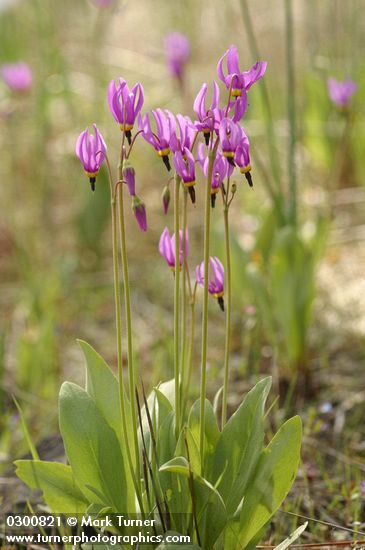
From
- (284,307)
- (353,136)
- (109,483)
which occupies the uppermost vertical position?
(353,136)

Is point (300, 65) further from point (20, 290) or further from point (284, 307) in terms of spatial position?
point (284, 307)

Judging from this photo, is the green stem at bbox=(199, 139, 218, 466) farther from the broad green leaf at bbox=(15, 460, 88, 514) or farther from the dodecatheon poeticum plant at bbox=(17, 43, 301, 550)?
the broad green leaf at bbox=(15, 460, 88, 514)

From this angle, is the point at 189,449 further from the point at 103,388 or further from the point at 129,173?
the point at 129,173

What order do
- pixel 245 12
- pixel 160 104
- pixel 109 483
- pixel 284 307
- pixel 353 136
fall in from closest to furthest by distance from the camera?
pixel 109 483 → pixel 245 12 → pixel 284 307 → pixel 353 136 → pixel 160 104

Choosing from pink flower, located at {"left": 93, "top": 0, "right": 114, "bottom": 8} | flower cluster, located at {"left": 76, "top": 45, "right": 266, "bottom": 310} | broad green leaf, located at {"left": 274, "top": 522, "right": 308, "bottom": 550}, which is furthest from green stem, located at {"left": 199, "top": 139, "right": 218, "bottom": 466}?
pink flower, located at {"left": 93, "top": 0, "right": 114, "bottom": 8}

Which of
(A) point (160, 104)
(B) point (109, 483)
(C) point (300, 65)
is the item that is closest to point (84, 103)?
(A) point (160, 104)

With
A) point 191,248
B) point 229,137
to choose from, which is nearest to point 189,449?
point 229,137

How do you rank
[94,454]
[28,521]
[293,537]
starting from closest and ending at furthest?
[293,537] → [94,454] → [28,521]
